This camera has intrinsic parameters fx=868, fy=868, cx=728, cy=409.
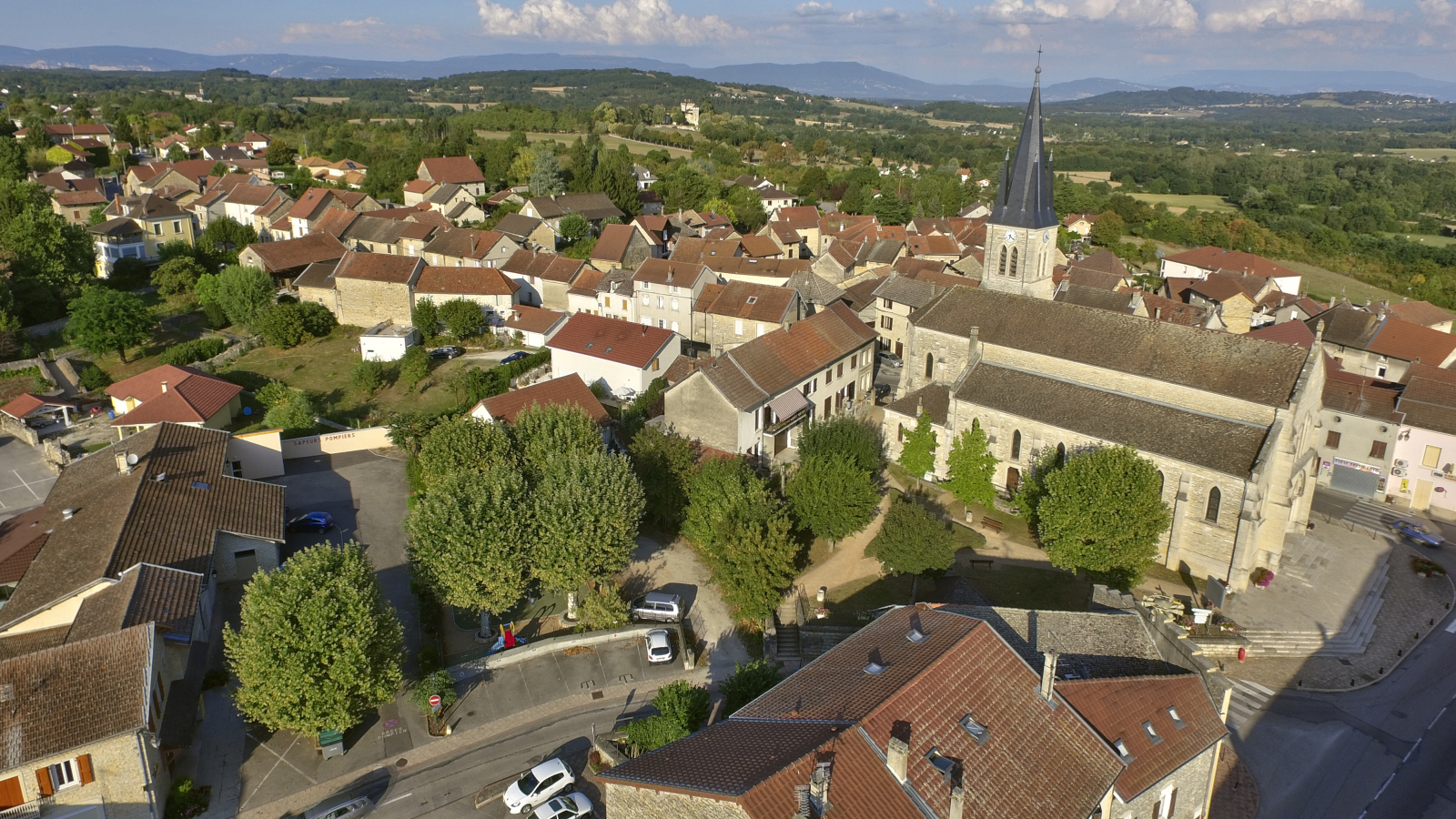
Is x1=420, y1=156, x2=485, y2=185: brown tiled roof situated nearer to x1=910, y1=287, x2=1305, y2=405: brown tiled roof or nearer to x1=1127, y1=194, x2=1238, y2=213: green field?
x1=910, y1=287, x2=1305, y2=405: brown tiled roof

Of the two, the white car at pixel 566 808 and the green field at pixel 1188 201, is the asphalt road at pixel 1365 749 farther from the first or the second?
the green field at pixel 1188 201

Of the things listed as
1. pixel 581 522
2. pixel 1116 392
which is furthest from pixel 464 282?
pixel 1116 392

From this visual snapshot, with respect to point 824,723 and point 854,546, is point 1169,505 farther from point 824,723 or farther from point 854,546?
point 824,723

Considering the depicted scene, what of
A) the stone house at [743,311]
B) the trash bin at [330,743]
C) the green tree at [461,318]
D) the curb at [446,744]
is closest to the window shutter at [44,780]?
the curb at [446,744]

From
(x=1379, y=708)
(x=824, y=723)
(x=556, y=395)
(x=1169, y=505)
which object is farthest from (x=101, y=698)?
(x=1379, y=708)

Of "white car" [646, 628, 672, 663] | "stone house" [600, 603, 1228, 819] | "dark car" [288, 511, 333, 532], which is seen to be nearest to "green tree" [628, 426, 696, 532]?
"white car" [646, 628, 672, 663]
